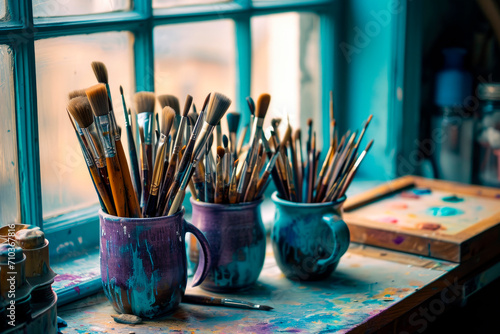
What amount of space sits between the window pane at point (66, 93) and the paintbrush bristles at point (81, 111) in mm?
214

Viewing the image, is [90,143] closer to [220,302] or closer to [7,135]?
[7,135]

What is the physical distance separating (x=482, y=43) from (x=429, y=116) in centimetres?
23

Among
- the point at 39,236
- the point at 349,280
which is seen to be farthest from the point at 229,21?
the point at 39,236

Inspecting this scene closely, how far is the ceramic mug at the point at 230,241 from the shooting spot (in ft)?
3.27

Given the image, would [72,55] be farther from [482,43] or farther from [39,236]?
[482,43]

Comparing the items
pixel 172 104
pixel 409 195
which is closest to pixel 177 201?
pixel 172 104

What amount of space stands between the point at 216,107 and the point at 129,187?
0.54 ft

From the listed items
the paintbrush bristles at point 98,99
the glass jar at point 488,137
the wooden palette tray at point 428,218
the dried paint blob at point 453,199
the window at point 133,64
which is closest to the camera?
the paintbrush bristles at point 98,99

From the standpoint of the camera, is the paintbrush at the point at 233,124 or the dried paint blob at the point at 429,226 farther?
the dried paint blob at the point at 429,226

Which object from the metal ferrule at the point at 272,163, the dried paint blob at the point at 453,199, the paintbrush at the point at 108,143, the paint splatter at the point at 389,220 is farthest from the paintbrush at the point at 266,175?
the dried paint blob at the point at 453,199

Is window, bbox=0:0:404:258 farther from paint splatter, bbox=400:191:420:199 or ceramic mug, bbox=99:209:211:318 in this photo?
paint splatter, bbox=400:191:420:199

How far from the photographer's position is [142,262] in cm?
89

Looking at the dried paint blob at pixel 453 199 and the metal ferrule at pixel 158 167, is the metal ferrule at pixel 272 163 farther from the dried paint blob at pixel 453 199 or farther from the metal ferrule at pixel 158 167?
the dried paint blob at pixel 453 199

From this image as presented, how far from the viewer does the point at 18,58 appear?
2.97 ft
